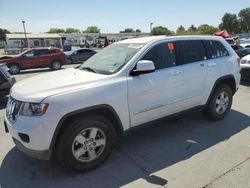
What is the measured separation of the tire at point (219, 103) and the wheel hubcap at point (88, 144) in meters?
2.51

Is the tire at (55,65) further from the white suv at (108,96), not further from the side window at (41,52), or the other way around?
the white suv at (108,96)

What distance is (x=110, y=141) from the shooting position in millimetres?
3482

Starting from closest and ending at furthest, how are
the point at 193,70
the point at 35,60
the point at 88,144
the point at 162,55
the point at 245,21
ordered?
1. the point at 88,144
2. the point at 162,55
3. the point at 193,70
4. the point at 35,60
5. the point at 245,21

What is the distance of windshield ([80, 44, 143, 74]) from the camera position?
373cm

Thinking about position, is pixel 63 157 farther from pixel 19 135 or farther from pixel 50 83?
pixel 50 83

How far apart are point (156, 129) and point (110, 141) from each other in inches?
61.0

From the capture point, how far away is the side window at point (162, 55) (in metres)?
3.91

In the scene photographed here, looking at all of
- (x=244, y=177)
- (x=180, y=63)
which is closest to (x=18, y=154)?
(x=180, y=63)

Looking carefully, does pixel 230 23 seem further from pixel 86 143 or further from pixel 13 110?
pixel 13 110

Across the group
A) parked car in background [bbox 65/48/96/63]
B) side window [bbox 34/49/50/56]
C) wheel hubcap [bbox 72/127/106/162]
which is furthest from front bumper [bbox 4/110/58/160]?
parked car in background [bbox 65/48/96/63]

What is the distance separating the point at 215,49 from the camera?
4.86 metres

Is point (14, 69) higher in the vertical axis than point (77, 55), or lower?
lower

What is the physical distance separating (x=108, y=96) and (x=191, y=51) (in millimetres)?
2011

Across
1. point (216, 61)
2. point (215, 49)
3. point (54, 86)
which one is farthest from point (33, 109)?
point (215, 49)
